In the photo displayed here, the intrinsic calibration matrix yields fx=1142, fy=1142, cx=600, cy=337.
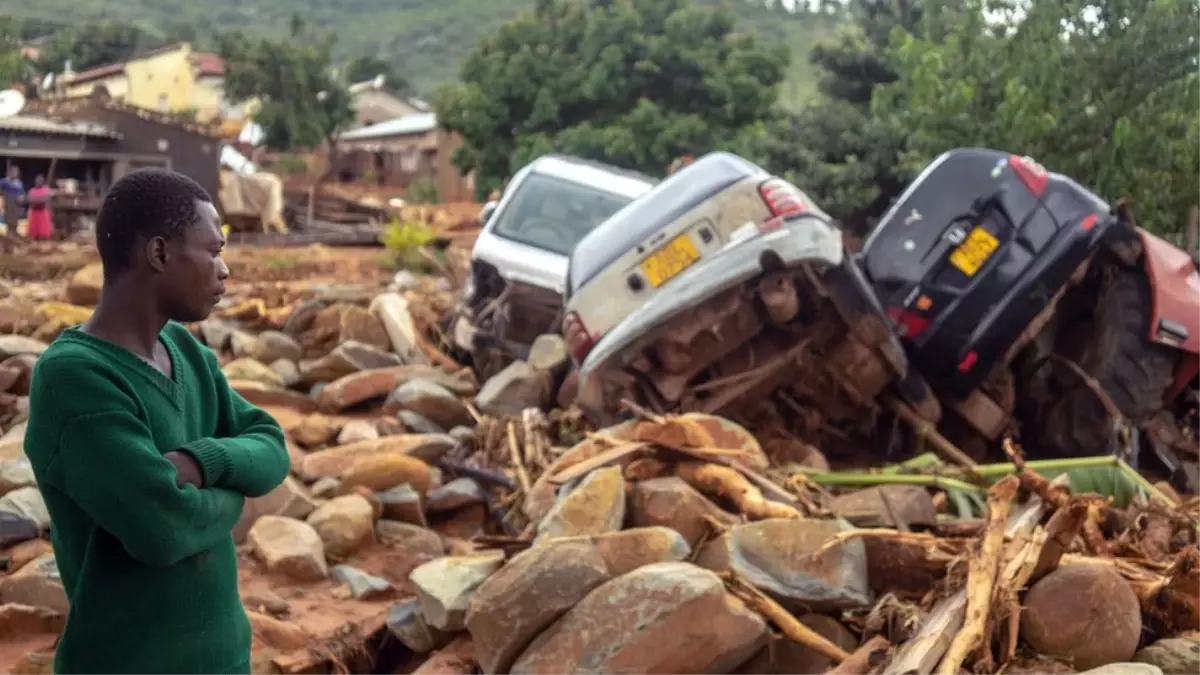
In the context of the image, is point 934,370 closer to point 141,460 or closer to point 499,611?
point 499,611

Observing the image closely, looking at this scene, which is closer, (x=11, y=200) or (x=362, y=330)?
(x=362, y=330)

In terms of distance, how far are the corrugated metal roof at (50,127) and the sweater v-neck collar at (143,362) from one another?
945 inches

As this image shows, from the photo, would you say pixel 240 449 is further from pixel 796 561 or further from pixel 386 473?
pixel 386 473

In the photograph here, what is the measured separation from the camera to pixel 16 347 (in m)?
7.58

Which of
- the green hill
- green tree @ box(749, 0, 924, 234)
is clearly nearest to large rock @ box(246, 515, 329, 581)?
green tree @ box(749, 0, 924, 234)

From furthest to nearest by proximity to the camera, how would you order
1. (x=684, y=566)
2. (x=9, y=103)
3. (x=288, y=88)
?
(x=288, y=88)
(x=9, y=103)
(x=684, y=566)

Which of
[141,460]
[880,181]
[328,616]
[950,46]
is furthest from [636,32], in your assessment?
[141,460]

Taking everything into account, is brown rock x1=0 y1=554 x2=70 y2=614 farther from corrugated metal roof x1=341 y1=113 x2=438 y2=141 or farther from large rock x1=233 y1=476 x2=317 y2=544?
corrugated metal roof x1=341 y1=113 x2=438 y2=141

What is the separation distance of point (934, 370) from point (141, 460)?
17.0ft

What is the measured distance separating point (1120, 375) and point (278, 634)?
455cm

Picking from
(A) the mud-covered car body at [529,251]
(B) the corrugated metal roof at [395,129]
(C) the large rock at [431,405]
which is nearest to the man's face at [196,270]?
(C) the large rock at [431,405]

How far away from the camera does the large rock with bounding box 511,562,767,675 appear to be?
3371 millimetres

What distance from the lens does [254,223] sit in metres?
27.5

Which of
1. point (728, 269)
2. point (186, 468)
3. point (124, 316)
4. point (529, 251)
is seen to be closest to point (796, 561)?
point (728, 269)
